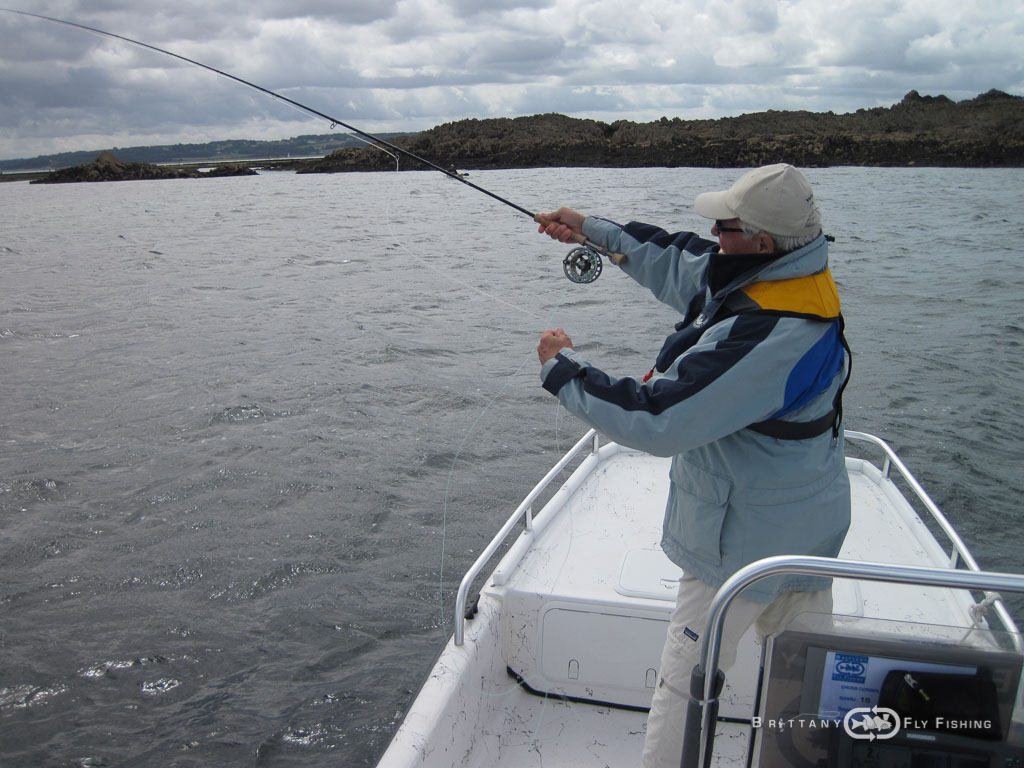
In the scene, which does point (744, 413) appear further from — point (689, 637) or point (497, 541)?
point (497, 541)

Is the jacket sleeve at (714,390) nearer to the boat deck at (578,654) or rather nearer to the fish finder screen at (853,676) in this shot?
the fish finder screen at (853,676)

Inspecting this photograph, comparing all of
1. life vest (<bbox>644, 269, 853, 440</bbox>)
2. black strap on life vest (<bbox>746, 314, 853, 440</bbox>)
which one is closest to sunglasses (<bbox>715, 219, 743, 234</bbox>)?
life vest (<bbox>644, 269, 853, 440</bbox>)

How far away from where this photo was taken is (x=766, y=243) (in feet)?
6.59

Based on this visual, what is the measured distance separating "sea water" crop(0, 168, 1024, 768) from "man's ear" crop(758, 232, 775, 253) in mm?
3852

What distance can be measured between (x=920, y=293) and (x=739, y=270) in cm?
1679

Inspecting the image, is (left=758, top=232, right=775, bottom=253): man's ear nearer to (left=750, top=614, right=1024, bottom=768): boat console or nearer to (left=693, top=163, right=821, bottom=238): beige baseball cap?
(left=693, top=163, right=821, bottom=238): beige baseball cap

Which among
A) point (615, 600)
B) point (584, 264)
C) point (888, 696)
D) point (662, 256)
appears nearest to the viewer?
point (888, 696)

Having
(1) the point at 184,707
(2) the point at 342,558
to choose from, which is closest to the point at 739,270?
(1) the point at 184,707

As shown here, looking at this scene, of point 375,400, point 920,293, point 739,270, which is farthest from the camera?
point 920,293

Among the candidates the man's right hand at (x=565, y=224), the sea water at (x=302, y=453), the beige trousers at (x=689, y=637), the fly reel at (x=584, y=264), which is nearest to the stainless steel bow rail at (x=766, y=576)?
the beige trousers at (x=689, y=637)

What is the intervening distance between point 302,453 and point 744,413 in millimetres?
7621

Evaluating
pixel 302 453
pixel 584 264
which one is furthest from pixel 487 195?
pixel 302 453

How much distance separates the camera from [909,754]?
157 centimetres

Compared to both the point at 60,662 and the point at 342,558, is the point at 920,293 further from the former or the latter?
the point at 60,662
